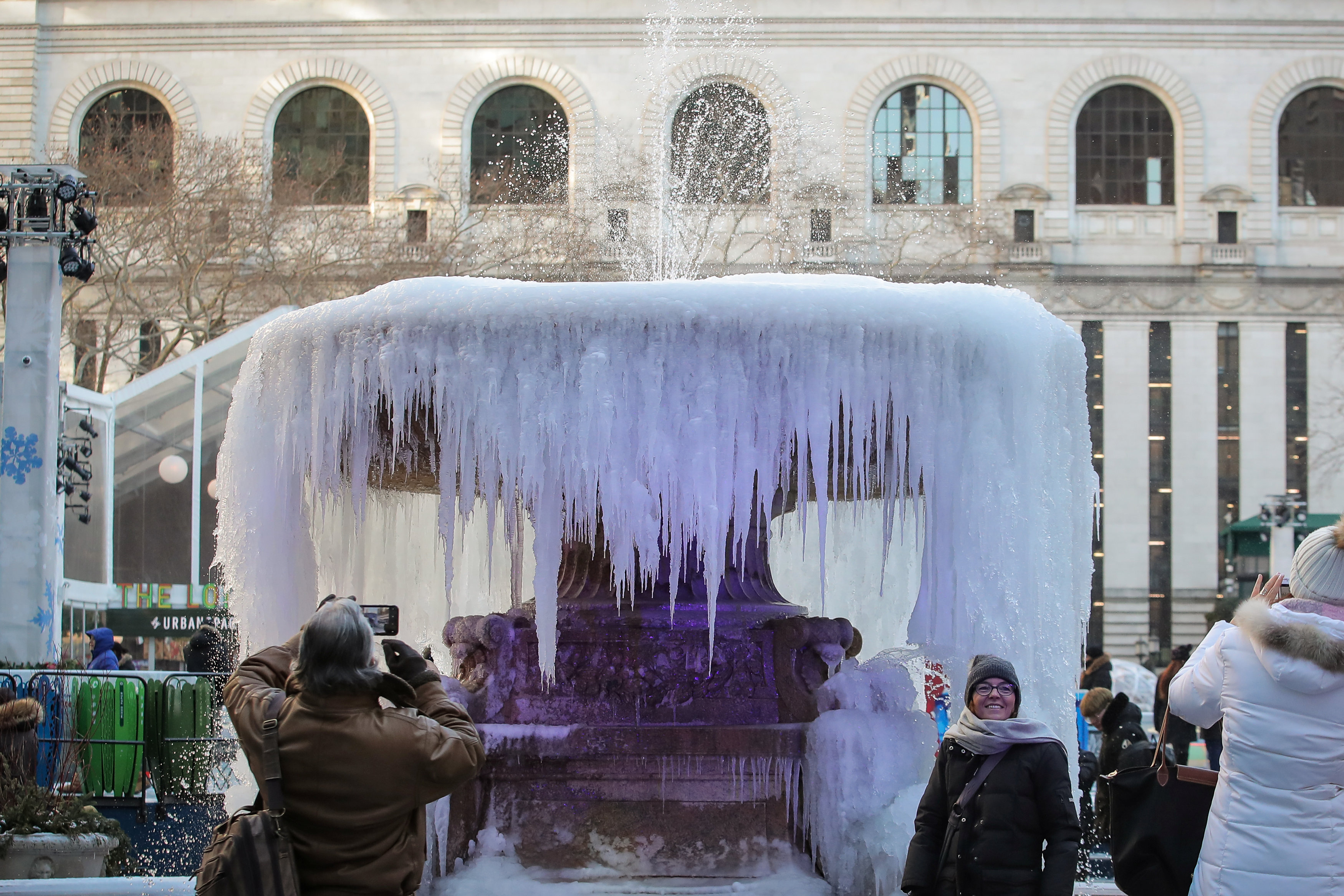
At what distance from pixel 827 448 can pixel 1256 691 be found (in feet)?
7.42

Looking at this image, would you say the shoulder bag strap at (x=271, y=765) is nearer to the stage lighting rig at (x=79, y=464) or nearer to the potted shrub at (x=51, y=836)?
the potted shrub at (x=51, y=836)

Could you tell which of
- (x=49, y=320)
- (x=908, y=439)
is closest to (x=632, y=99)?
(x=49, y=320)

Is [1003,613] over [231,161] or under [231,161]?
under

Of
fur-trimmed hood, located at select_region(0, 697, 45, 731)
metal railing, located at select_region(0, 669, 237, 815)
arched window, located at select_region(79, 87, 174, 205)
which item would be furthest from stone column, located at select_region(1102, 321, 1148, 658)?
fur-trimmed hood, located at select_region(0, 697, 45, 731)

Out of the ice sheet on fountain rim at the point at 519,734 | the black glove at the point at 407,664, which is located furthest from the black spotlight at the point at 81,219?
the black glove at the point at 407,664

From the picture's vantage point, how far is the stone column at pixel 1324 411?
41844mm

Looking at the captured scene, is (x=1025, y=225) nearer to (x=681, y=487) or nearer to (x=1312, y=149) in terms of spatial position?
(x=1312, y=149)

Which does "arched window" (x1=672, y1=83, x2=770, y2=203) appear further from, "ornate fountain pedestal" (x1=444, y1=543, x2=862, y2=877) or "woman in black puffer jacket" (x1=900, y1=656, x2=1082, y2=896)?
"woman in black puffer jacket" (x1=900, y1=656, x2=1082, y2=896)

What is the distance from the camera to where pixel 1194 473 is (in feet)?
142

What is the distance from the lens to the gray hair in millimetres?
3416

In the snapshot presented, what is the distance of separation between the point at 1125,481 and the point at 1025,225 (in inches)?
320

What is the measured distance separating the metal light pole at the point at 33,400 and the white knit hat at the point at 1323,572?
12.1 metres

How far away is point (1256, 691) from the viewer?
12.8 feet

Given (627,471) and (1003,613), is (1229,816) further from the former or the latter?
(627,471)
